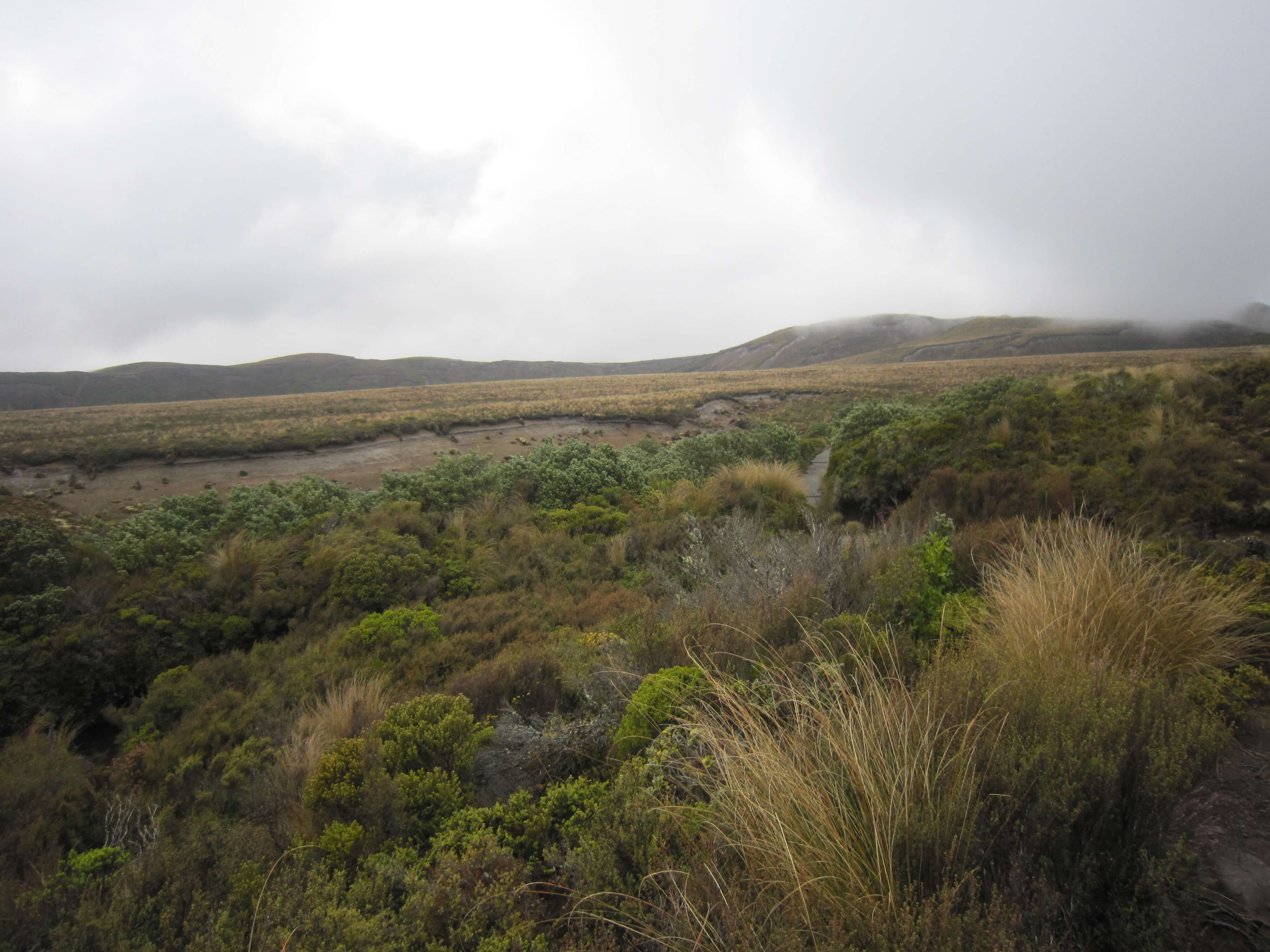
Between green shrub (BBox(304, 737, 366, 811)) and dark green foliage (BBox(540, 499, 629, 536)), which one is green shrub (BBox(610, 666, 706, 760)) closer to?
green shrub (BBox(304, 737, 366, 811))

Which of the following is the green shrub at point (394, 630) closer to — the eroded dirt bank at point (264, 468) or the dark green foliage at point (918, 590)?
the dark green foliage at point (918, 590)

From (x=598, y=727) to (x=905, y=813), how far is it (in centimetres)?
187

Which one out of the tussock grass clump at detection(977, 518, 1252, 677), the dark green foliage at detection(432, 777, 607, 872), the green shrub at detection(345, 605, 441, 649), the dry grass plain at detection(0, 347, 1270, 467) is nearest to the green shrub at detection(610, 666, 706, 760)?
the dark green foliage at detection(432, 777, 607, 872)

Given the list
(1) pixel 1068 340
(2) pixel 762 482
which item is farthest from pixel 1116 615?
(1) pixel 1068 340

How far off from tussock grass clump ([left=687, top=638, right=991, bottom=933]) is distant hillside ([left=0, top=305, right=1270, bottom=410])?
96.8 meters

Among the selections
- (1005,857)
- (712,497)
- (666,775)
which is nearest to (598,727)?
(666,775)

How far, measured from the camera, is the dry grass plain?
1902cm

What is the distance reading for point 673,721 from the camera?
119 inches

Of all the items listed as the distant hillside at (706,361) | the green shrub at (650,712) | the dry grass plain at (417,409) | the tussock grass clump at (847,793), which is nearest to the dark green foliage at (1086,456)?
the tussock grass clump at (847,793)

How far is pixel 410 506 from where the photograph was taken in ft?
30.5

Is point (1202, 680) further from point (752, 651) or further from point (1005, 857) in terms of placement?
point (752, 651)

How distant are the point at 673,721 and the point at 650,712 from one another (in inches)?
5.3

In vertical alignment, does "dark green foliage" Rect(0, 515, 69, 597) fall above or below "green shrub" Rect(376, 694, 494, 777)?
above

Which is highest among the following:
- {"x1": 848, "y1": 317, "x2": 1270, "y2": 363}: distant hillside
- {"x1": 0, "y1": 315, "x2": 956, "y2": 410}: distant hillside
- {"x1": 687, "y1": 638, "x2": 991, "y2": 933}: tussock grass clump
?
{"x1": 0, "y1": 315, "x2": 956, "y2": 410}: distant hillside
